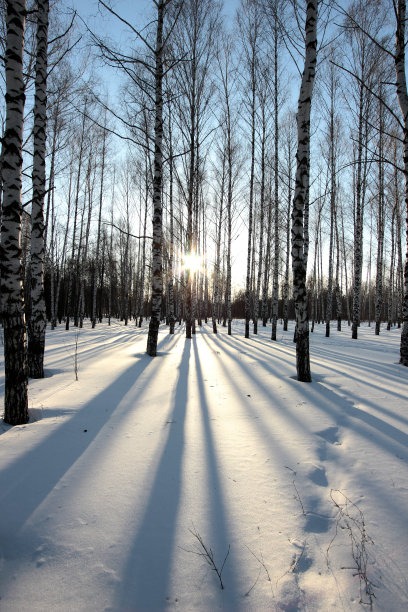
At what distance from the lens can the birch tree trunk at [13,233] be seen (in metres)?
3.08

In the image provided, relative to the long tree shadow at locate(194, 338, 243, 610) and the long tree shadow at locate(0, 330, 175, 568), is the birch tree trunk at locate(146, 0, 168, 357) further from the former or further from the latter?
the long tree shadow at locate(194, 338, 243, 610)

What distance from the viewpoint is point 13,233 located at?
3143mm

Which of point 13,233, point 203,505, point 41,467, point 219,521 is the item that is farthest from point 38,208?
point 219,521

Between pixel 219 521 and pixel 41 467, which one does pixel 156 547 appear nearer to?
pixel 219 521

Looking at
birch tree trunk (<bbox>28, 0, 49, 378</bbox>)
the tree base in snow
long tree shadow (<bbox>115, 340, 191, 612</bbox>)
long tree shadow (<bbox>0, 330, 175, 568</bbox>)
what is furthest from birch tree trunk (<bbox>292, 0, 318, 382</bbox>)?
birch tree trunk (<bbox>28, 0, 49, 378</bbox>)

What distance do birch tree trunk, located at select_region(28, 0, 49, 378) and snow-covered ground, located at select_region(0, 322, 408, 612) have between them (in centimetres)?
153

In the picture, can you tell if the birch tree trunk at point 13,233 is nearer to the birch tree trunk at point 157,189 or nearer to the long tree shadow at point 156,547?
the long tree shadow at point 156,547


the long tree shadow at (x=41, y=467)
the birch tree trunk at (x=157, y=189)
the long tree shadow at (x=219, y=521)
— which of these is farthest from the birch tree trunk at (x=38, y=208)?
the long tree shadow at (x=219, y=521)

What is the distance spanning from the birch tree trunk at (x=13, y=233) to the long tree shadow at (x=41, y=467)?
2.20ft

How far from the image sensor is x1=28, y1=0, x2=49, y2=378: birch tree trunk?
4984 millimetres

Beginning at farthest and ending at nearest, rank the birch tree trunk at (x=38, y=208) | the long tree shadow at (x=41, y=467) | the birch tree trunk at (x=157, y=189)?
the birch tree trunk at (x=157, y=189) → the birch tree trunk at (x=38, y=208) → the long tree shadow at (x=41, y=467)

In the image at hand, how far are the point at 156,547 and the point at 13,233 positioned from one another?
3229 mm

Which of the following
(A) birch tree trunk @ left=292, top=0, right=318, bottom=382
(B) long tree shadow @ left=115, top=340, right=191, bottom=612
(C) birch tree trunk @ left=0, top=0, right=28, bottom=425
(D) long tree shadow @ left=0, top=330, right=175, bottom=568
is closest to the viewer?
(B) long tree shadow @ left=115, top=340, right=191, bottom=612

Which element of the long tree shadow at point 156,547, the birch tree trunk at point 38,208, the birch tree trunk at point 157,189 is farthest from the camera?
the birch tree trunk at point 157,189
